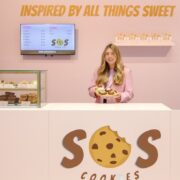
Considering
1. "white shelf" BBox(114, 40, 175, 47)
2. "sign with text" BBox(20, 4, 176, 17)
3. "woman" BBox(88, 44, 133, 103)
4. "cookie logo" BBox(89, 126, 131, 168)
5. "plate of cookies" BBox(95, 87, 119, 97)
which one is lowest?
"cookie logo" BBox(89, 126, 131, 168)

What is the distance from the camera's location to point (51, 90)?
5527mm

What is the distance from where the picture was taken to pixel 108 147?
109 inches

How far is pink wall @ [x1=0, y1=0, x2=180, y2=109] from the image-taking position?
17.6ft

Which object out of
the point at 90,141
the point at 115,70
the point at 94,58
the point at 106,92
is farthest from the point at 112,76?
the point at 94,58

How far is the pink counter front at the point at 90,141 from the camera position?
109 inches

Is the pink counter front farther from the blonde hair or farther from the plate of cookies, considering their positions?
the blonde hair

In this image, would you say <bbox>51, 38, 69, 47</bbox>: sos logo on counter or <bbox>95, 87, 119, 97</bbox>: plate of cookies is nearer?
<bbox>95, 87, 119, 97</bbox>: plate of cookies

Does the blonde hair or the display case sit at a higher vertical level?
the blonde hair

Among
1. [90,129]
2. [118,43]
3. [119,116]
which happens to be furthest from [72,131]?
[118,43]

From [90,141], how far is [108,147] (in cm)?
14

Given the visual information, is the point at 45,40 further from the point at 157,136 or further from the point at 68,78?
the point at 157,136

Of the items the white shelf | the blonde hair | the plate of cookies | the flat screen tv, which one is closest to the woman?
the blonde hair

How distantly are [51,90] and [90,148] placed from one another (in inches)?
112

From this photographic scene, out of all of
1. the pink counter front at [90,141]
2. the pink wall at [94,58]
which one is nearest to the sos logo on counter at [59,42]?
the pink wall at [94,58]
